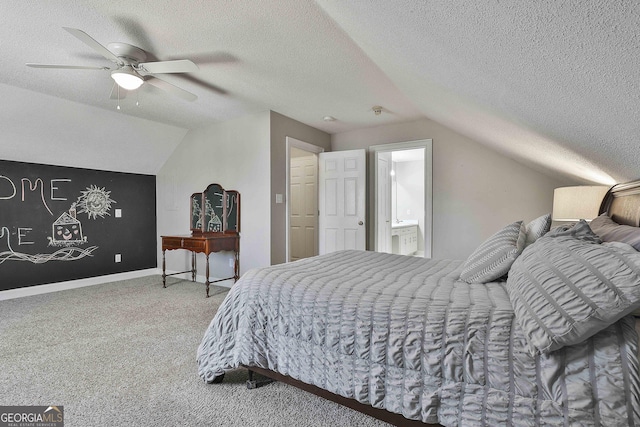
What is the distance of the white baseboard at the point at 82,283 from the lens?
13.1 feet

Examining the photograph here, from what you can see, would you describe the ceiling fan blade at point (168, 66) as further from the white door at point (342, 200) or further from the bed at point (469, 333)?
the white door at point (342, 200)

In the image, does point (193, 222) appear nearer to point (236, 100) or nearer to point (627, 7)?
point (236, 100)

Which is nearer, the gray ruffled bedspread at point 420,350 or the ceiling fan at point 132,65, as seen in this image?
the gray ruffled bedspread at point 420,350

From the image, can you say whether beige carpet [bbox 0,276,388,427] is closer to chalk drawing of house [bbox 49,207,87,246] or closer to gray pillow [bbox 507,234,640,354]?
gray pillow [bbox 507,234,640,354]

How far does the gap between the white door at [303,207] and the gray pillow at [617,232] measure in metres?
3.75

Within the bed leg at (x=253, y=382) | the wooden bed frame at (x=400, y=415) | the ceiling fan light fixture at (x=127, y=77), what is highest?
the ceiling fan light fixture at (x=127, y=77)

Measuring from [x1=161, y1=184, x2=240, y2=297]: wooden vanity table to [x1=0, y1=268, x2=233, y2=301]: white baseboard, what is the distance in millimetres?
207

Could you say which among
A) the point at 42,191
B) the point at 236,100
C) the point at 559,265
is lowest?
the point at 559,265

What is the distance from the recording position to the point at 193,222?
492 centimetres

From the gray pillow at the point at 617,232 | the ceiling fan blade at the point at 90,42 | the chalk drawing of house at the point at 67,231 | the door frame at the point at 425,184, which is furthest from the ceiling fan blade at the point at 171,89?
the gray pillow at the point at 617,232

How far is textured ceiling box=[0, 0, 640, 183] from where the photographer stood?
0.91 m

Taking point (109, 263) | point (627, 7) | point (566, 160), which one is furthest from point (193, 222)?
point (627, 7)

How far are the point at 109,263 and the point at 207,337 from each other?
389 cm

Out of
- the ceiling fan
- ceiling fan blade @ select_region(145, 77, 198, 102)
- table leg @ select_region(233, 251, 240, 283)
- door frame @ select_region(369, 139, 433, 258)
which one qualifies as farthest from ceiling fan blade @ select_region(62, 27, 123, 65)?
door frame @ select_region(369, 139, 433, 258)
